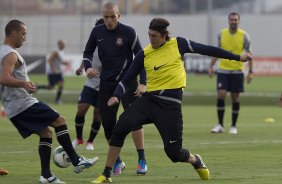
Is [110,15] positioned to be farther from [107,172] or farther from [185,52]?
[107,172]

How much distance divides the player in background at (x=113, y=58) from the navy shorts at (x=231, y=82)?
25.4 feet

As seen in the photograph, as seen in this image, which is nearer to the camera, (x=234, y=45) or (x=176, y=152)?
(x=176, y=152)

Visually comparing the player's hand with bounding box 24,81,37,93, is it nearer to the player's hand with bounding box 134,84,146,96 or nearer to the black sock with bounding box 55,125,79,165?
the black sock with bounding box 55,125,79,165

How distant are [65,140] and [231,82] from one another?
31.5ft

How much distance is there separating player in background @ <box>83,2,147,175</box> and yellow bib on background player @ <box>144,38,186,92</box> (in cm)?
127

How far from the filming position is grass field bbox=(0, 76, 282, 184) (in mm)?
12688

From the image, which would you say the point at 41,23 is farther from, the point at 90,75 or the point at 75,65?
the point at 90,75

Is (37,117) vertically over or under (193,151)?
over

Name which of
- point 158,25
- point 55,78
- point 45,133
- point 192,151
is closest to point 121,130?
point 45,133

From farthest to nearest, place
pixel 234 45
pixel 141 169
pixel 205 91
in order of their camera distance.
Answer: pixel 205 91 → pixel 234 45 → pixel 141 169

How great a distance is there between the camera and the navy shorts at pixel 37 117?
1180 cm

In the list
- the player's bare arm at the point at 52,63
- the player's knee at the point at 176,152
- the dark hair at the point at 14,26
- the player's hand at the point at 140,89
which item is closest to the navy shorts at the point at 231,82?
the player's hand at the point at 140,89

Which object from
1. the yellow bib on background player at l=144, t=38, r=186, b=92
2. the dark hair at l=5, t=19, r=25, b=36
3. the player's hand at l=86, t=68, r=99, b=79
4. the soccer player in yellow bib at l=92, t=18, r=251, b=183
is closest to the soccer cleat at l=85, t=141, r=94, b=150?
the player's hand at l=86, t=68, r=99, b=79

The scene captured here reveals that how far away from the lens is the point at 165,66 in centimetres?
1212
